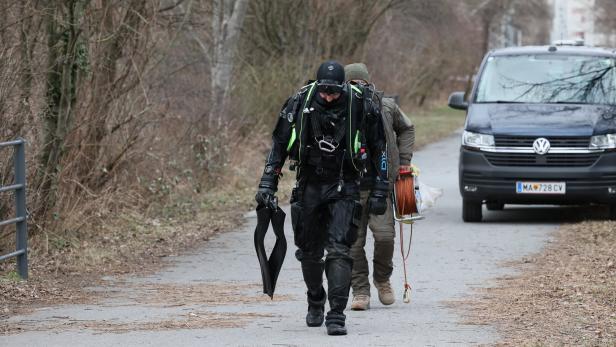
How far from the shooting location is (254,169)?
22.8m

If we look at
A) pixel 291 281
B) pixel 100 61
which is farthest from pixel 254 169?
pixel 291 281

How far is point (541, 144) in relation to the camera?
15.2 m

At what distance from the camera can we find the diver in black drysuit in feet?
26.8

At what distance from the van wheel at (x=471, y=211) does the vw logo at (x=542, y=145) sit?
108 cm

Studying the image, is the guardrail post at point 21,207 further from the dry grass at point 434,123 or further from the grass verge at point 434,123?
the grass verge at point 434,123

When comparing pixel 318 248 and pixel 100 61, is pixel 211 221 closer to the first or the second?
pixel 100 61

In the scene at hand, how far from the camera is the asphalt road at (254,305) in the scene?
804 centimetres

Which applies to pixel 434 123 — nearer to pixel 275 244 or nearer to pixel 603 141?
pixel 603 141

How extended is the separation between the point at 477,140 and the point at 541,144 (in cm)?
75

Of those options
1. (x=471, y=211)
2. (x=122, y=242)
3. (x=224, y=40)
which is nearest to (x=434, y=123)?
(x=224, y=40)

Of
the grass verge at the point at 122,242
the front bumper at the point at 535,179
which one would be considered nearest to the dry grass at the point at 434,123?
the grass verge at the point at 122,242

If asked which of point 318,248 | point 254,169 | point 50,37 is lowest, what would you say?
point 254,169

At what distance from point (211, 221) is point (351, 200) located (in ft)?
26.8

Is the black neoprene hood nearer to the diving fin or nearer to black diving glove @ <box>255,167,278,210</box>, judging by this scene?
black diving glove @ <box>255,167,278,210</box>
